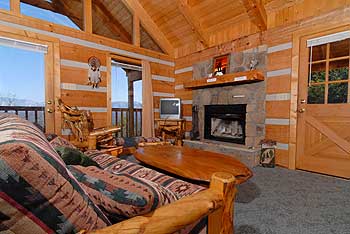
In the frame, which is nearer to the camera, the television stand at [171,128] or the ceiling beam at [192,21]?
the ceiling beam at [192,21]

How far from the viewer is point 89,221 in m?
0.54

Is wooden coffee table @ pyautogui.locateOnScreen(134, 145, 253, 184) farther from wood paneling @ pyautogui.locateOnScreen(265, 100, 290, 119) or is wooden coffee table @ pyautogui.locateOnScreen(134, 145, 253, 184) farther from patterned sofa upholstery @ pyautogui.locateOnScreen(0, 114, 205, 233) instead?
wood paneling @ pyautogui.locateOnScreen(265, 100, 290, 119)

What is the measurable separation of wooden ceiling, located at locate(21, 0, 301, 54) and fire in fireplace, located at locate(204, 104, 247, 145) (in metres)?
1.39

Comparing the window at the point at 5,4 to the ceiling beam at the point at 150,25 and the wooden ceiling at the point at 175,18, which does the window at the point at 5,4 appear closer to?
the wooden ceiling at the point at 175,18

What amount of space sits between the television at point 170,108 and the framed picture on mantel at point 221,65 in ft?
3.43

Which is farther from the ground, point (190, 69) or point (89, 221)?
point (190, 69)

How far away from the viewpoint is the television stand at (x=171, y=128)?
451 centimetres

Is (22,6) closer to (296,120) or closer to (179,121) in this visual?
(179,121)

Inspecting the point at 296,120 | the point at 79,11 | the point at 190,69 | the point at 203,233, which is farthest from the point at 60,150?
the point at 190,69

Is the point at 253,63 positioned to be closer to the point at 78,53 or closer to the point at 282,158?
the point at 282,158

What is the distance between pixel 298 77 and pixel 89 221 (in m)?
3.39

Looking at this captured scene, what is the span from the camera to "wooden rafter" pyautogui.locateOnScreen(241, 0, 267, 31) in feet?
10.7

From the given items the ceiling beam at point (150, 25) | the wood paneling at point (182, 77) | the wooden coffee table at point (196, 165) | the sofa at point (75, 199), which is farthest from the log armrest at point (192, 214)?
the ceiling beam at point (150, 25)

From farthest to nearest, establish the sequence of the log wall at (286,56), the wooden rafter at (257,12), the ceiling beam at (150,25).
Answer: the ceiling beam at (150,25) < the wooden rafter at (257,12) < the log wall at (286,56)
